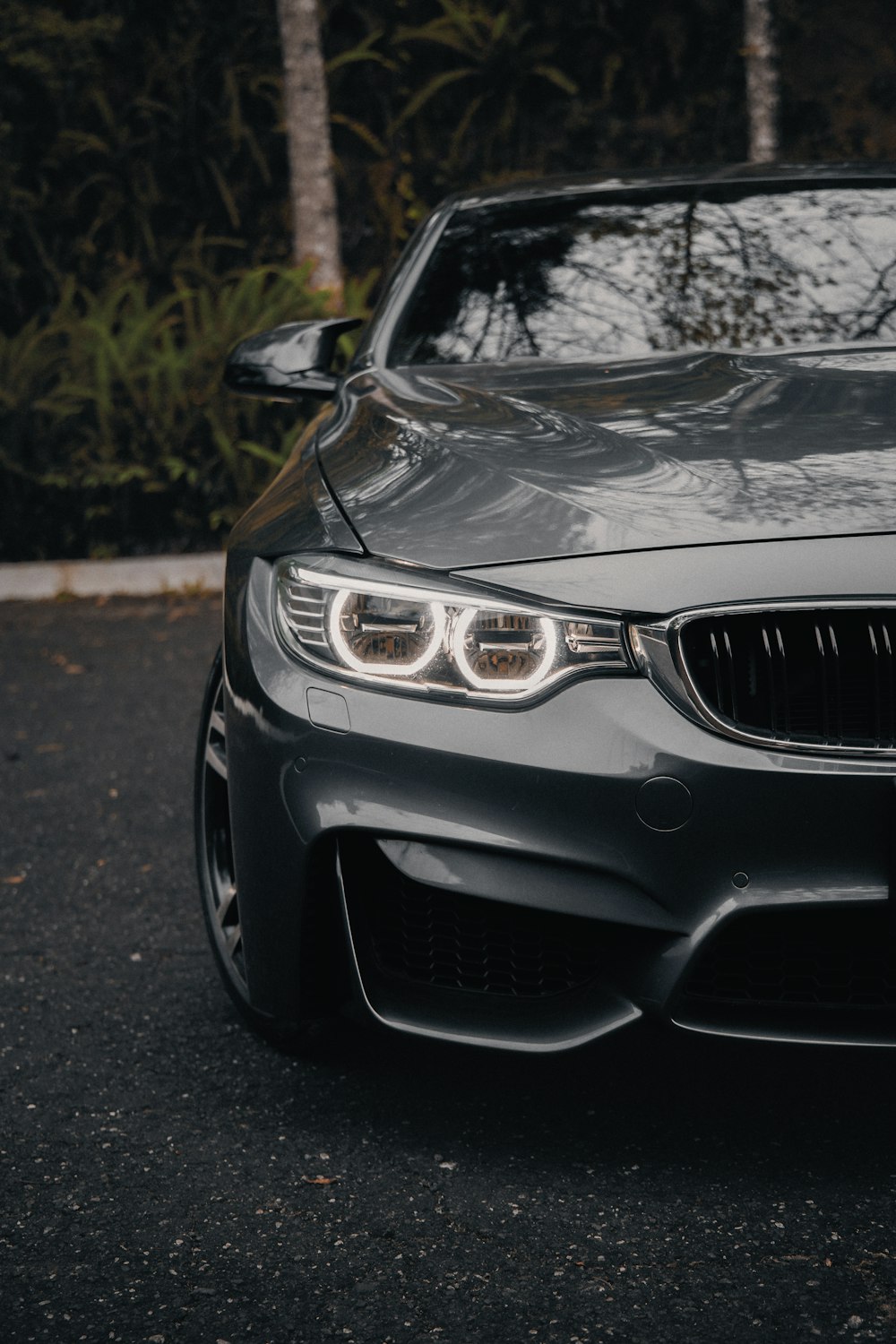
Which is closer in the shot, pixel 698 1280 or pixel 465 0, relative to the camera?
pixel 698 1280

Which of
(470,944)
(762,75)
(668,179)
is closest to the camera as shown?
(470,944)

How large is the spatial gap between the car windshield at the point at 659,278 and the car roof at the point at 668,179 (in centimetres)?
5

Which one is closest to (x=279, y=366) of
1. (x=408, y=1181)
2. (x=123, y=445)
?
(x=408, y=1181)

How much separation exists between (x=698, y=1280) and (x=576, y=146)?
11463mm

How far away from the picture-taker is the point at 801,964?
6.77 feet

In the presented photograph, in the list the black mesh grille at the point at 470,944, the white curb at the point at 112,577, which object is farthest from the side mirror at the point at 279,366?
the white curb at the point at 112,577

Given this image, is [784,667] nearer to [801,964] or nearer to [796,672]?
[796,672]

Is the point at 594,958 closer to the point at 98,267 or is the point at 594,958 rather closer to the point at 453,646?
the point at 453,646

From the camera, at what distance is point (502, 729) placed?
2.01 meters

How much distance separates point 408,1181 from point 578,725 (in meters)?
0.74

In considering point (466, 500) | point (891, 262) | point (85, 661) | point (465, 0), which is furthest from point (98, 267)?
point (466, 500)

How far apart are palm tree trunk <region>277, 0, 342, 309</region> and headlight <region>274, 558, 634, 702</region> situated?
26.7 feet

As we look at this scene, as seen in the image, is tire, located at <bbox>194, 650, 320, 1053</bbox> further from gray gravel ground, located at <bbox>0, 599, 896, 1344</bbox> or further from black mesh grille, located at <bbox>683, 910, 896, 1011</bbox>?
black mesh grille, located at <bbox>683, 910, 896, 1011</bbox>

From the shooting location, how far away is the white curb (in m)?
7.50
